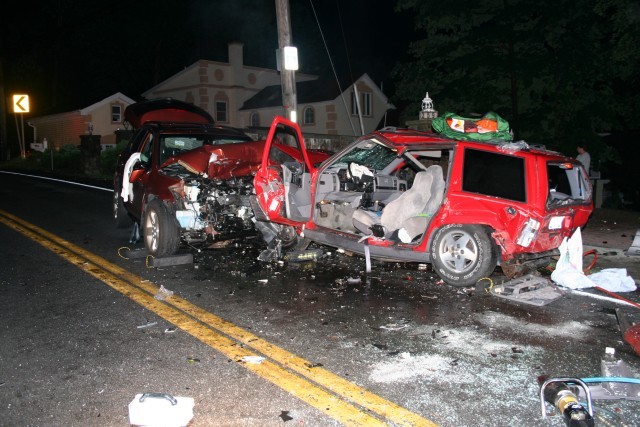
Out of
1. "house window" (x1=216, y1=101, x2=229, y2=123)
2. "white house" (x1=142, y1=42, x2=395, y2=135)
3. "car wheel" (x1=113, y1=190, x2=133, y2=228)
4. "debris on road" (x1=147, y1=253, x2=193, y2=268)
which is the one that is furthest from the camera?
"house window" (x1=216, y1=101, x2=229, y2=123)

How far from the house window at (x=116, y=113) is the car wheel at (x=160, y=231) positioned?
36518 millimetres

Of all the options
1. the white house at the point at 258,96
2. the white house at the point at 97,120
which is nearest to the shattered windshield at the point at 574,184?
the white house at the point at 258,96

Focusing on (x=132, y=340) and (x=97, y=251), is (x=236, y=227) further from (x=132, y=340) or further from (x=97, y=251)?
(x=132, y=340)

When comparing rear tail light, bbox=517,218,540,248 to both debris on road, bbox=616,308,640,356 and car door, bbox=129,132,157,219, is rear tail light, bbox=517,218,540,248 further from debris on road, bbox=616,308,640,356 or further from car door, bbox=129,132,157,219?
car door, bbox=129,132,157,219

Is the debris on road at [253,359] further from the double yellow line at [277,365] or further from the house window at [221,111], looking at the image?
the house window at [221,111]

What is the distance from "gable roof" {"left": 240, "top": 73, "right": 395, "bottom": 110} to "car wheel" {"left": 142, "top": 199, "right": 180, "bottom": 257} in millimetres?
27066

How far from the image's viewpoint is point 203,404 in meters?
3.39

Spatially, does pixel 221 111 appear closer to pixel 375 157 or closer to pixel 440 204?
pixel 375 157

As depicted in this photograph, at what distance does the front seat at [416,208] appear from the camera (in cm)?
614

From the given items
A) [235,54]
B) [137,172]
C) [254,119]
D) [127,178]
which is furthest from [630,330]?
[235,54]

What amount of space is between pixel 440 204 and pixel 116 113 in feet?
129

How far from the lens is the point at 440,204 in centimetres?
598

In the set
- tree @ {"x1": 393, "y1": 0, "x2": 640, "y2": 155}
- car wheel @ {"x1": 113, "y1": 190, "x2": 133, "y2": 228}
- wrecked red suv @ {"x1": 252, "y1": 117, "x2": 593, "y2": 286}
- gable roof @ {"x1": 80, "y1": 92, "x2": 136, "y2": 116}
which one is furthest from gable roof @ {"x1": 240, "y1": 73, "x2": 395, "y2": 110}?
wrecked red suv @ {"x1": 252, "y1": 117, "x2": 593, "y2": 286}

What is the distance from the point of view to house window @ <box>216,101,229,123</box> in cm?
3906
